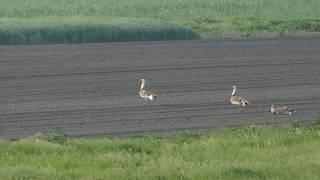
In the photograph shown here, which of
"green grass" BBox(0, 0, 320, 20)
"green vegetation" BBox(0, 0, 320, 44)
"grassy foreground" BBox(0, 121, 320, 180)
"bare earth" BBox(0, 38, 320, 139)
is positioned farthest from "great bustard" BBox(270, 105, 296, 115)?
"green grass" BBox(0, 0, 320, 20)

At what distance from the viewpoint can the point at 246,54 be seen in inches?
1453

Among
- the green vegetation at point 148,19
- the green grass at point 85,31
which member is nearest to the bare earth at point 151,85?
the green grass at point 85,31

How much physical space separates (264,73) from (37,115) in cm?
1135

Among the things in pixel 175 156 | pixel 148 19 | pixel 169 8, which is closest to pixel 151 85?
pixel 175 156

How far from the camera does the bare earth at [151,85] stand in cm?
2034

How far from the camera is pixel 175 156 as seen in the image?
1452 cm

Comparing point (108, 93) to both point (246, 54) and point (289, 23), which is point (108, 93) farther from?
point (289, 23)

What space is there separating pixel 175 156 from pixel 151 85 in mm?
12728

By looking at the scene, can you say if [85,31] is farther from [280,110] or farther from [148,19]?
[280,110]

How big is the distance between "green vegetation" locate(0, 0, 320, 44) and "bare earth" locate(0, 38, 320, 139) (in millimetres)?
4223

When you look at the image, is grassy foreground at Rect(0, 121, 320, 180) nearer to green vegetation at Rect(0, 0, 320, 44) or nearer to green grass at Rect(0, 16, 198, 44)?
green grass at Rect(0, 16, 198, 44)

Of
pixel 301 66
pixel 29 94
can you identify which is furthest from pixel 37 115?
pixel 301 66

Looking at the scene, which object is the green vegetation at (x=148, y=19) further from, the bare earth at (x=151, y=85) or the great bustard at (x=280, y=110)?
the great bustard at (x=280, y=110)

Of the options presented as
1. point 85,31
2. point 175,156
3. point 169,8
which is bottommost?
point 169,8
